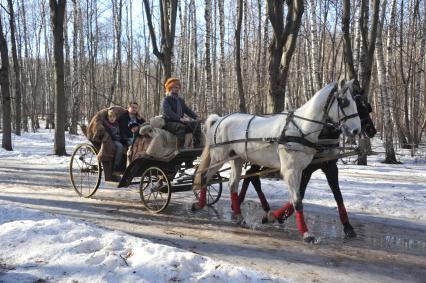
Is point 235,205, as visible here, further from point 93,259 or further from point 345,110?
point 93,259

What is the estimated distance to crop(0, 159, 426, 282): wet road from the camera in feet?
16.3

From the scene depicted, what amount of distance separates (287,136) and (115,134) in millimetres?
3992

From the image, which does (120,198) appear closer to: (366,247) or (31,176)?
(31,176)

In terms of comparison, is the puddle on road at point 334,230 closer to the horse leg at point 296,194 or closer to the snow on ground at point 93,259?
the horse leg at point 296,194

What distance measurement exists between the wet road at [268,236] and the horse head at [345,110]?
58.1 inches

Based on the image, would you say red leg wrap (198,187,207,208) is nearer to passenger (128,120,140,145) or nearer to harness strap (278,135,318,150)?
passenger (128,120,140,145)

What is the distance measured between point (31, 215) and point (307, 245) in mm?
3851

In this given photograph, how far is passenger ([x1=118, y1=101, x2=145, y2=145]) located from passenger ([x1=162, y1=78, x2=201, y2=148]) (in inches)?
50.9

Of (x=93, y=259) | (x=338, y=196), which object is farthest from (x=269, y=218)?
(x=93, y=259)

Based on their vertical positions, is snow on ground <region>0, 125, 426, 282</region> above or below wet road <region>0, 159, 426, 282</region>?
above

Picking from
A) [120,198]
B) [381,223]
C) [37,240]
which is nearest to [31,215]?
[37,240]

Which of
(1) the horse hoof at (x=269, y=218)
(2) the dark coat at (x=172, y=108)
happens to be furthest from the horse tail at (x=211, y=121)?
(1) the horse hoof at (x=269, y=218)

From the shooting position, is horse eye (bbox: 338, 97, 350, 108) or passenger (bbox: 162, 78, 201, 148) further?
passenger (bbox: 162, 78, 201, 148)

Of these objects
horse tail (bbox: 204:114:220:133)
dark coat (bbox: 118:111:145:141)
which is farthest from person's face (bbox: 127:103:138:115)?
horse tail (bbox: 204:114:220:133)
